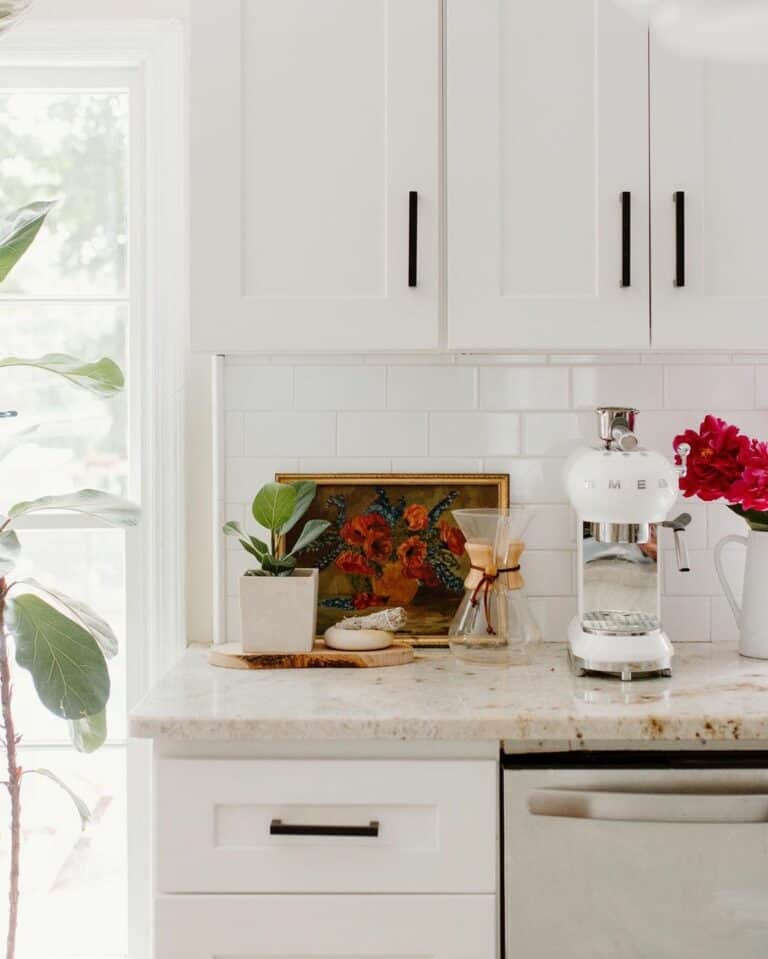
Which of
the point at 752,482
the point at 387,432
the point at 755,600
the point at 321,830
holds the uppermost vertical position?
the point at 387,432

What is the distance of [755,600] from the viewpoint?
1817 millimetres

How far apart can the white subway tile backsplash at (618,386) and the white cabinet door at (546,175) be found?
0.35 metres

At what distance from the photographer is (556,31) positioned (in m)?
1.65

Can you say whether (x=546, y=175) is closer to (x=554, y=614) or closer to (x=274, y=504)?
(x=274, y=504)

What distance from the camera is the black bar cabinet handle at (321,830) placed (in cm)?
138

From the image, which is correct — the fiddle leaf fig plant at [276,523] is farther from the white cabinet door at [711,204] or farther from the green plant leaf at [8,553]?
the white cabinet door at [711,204]

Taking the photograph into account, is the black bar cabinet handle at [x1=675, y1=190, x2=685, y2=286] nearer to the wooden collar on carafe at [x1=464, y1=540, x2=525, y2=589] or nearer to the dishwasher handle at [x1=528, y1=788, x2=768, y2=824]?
the wooden collar on carafe at [x1=464, y1=540, x2=525, y2=589]

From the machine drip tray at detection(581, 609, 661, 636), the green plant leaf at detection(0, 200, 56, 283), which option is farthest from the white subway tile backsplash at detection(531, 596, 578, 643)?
the green plant leaf at detection(0, 200, 56, 283)

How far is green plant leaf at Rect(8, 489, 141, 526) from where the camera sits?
1652 mm

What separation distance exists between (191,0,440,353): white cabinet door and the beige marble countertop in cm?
60

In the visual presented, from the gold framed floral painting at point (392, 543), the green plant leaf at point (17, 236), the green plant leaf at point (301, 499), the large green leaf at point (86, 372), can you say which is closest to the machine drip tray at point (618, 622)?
the gold framed floral painting at point (392, 543)

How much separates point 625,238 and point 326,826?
1104 mm

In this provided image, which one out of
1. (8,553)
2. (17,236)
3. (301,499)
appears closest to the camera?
(8,553)

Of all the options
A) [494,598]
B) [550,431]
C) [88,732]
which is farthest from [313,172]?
[88,732]
